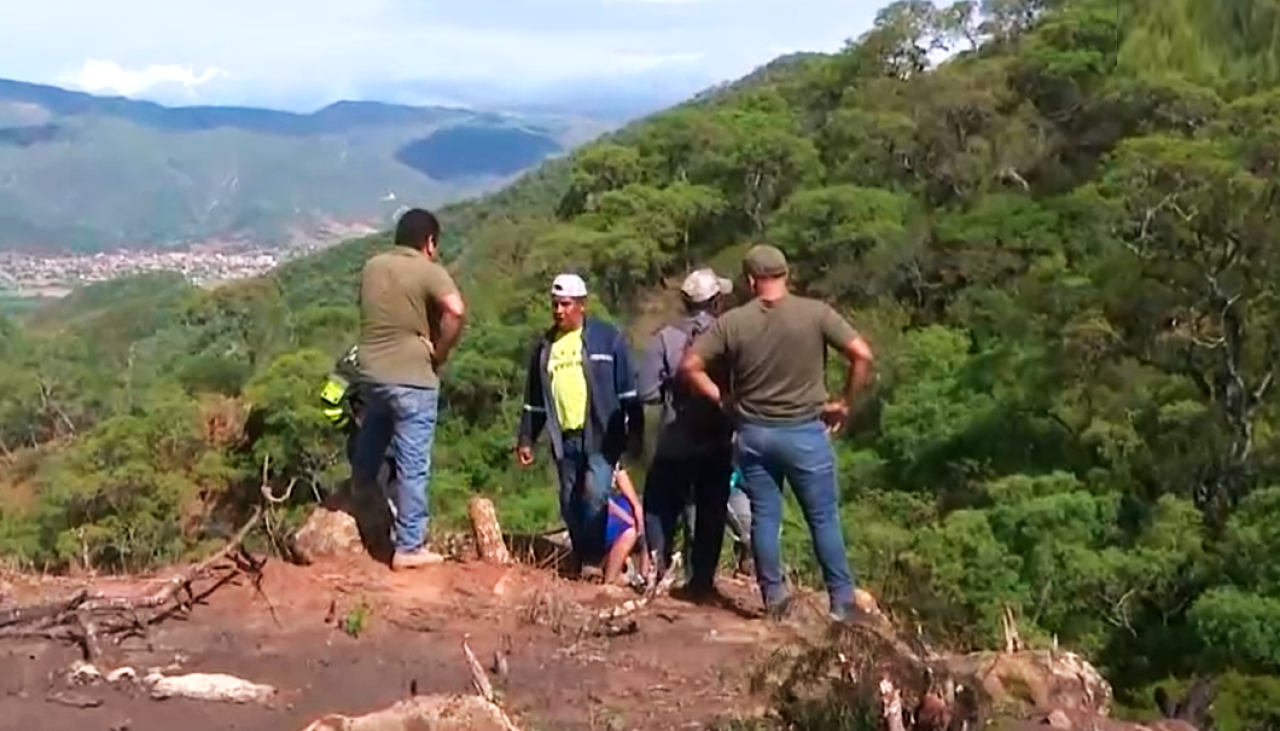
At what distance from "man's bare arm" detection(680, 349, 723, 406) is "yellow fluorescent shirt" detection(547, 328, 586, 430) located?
821 mm

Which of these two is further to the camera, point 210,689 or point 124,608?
point 124,608

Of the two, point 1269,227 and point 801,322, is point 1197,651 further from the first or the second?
point 801,322

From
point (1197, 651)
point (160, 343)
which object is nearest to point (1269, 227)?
point (1197, 651)

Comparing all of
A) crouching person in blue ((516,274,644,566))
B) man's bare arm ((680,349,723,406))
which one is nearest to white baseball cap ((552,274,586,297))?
crouching person in blue ((516,274,644,566))

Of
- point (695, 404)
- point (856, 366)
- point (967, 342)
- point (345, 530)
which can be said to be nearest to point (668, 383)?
point (695, 404)

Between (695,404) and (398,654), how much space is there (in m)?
1.55

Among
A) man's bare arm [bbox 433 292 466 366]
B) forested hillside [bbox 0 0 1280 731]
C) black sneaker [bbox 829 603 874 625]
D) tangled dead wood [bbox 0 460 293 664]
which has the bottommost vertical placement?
forested hillside [bbox 0 0 1280 731]

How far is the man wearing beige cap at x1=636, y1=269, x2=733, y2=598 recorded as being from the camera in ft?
22.7

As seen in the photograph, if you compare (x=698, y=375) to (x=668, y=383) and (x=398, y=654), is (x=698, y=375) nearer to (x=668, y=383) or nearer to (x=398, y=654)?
(x=668, y=383)

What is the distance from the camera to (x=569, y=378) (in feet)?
23.7

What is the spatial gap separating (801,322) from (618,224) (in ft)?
142

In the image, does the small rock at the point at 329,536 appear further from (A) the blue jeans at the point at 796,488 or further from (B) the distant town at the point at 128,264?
(B) the distant town at the point at 128,264

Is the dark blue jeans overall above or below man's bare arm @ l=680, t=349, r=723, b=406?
below

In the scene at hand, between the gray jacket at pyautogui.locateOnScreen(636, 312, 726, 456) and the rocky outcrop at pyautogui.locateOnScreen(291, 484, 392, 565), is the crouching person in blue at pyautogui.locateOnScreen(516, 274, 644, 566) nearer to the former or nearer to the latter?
the gray jacket at pyautogui.locateOnScreen(636, 312, 726, 456)
